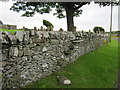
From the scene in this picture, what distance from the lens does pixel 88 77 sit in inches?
280

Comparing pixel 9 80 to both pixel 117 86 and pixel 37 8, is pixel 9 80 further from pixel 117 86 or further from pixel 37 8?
pixel 37 8

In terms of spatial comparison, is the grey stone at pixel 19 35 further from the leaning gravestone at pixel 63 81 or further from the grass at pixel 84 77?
the leaning gravestone at pixel 63 81

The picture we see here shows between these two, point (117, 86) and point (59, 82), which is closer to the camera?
point (59, 82)

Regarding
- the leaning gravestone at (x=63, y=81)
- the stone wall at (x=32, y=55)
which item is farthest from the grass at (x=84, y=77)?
the stone wall at (x=32, y=55)

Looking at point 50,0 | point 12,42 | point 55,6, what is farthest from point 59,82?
point 55,6

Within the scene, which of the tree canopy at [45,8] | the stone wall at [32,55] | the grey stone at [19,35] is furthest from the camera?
the tree canopy at [45,8]

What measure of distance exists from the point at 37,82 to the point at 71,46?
3738 millimetres

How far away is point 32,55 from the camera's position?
19.2ft

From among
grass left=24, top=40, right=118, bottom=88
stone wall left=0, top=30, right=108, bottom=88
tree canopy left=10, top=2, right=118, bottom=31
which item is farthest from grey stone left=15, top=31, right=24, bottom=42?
tree canopy left=10, top=2, right=118, bottom=31

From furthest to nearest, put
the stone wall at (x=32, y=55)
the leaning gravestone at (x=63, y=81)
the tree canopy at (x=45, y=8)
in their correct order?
the tree canopy at (x=45, y=8) → the leaning gravestone at (x=63, y=81) → the stone wall at (x=32, y=55)

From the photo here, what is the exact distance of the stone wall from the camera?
15.3ft

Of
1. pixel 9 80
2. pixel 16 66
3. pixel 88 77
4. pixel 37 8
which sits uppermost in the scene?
pixel 37 8

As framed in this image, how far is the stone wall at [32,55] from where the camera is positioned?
4664 millimetres

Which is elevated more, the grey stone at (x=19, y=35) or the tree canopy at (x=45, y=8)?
the tree canopy at (x=45, y=8)
